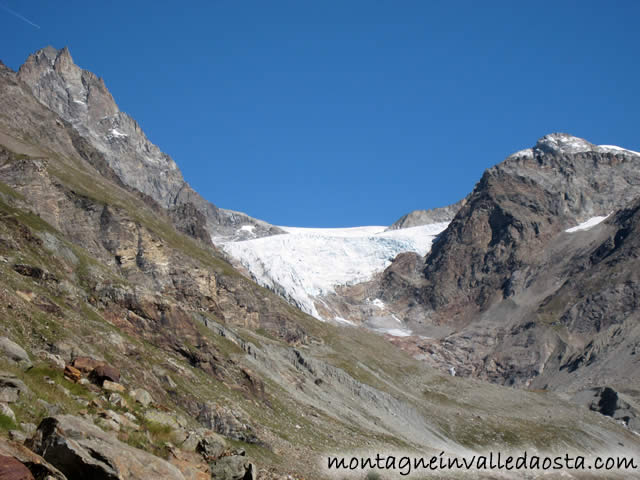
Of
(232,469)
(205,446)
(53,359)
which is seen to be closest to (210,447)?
(205,446)

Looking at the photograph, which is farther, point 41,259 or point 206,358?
point 206,358

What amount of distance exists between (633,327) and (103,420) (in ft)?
666

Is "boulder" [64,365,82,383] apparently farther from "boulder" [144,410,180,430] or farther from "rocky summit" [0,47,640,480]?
"boulder" [144,410,180,430]

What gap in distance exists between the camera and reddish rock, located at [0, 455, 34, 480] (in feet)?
38.7

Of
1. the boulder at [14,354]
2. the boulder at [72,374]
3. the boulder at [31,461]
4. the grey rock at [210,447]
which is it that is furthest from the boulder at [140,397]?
the boulder at [31,461]

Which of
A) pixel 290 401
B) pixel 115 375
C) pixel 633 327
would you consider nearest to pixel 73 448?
pixel 115 375

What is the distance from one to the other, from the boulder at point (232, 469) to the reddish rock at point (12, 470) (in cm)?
793

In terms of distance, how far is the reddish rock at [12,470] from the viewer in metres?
11.8

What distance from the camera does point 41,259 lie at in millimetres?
45875

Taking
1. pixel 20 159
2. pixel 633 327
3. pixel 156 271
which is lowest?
pixel 156 271

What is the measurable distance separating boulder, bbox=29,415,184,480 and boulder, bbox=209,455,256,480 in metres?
3.66

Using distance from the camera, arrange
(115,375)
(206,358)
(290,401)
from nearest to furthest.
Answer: (115,375)
(206,358)
(290,401)

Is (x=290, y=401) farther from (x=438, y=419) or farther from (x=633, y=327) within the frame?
(x=633, y=327)

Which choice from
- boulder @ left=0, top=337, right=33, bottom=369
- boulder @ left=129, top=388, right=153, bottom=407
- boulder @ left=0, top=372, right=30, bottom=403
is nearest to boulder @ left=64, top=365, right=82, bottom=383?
boulder @ left=0, top=337, right=33, bottom=369
